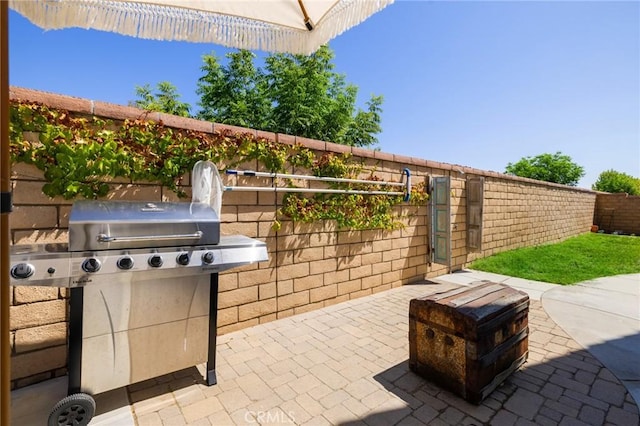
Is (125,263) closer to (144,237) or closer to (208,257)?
(144,237)

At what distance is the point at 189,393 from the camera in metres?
2.49

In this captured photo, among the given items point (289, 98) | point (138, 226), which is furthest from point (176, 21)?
point (289, 98)

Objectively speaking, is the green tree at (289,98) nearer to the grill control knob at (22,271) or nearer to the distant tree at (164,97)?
the distant tree at (164,97)

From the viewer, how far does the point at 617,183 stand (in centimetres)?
3578

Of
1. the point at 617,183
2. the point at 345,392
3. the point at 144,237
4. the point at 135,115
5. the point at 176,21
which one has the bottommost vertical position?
the point at 345,392

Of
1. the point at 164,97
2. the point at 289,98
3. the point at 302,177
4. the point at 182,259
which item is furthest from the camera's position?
the point at 164,97

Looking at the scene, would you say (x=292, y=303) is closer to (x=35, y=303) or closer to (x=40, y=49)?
(x=35, y=303)

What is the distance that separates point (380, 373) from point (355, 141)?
46.1 feet

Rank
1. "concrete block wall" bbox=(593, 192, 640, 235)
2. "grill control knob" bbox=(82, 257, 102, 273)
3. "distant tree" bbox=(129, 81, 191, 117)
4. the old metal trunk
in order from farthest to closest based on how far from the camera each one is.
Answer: "distant tree" bbox=(129, 81, 191, 117)
"concrete block wall" bbox=(593, 192, 640, 235)
the old metal trunk
"grill control knob" bbox=(82, 257, 102, 273)

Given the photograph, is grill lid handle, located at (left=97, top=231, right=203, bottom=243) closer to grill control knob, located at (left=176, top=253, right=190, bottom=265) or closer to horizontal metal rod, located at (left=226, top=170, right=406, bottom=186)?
grill control knob, located at (left=176, top=253, right=190, bottom=265)

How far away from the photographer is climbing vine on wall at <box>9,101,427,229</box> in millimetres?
2465

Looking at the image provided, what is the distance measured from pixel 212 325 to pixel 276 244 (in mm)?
1612

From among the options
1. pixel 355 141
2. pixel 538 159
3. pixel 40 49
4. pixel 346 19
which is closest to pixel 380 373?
pixel 346 19

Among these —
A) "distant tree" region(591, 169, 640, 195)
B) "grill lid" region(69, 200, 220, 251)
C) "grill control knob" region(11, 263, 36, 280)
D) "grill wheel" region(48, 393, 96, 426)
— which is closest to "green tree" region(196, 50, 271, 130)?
"grill lid" region(69, 200, 220, 251)
